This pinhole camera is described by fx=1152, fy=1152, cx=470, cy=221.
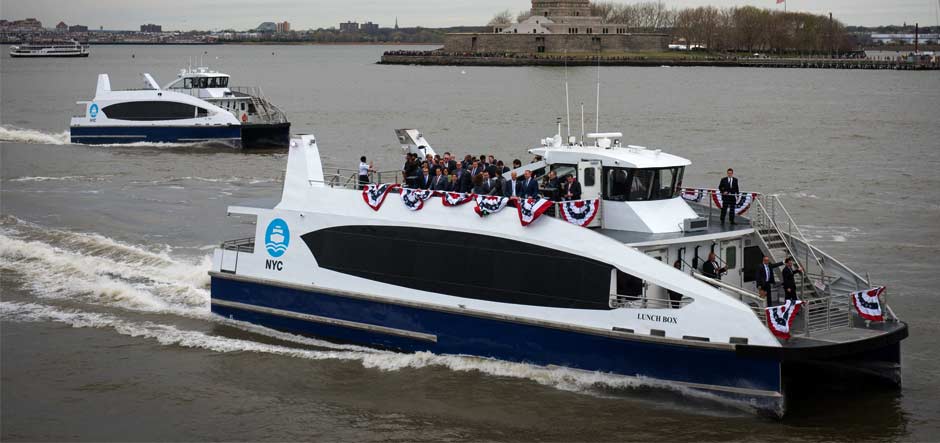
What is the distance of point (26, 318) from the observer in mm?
20266

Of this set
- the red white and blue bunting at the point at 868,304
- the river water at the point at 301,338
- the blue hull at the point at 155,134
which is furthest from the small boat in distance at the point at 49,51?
the red white and blue bunting at the point at 868,304

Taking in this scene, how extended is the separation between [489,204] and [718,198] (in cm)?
393

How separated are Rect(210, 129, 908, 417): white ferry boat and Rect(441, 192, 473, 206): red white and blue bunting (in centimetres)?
2

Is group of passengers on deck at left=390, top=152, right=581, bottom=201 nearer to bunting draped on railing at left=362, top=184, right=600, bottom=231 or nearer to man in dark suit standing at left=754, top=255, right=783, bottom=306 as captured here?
bunting draped on railing at left=362, top=184, right=600, bottom=231

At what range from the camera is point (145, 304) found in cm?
2111

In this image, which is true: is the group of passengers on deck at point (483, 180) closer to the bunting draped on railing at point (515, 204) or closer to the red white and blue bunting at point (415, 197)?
the bunting draped on railing at point (515, 204)

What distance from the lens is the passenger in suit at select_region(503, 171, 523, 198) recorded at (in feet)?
55.3

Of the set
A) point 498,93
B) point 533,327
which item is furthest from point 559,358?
point 498,93

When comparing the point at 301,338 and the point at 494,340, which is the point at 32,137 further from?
the point at 494,340

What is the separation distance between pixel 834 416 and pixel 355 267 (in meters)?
7.30

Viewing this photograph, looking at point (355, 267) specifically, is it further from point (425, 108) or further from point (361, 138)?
point (425, 108)

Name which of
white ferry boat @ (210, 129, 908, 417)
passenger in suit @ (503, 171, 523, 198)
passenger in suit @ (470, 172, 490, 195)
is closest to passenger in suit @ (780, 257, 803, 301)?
white ferry boat @ (210, 129, 908, 417)

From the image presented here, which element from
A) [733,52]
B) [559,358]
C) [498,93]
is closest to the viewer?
[559,358]

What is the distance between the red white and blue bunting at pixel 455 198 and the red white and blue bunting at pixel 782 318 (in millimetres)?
4584
